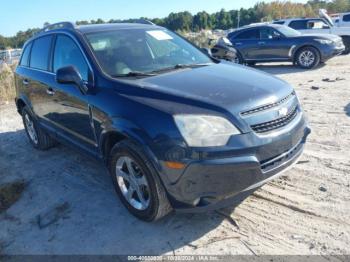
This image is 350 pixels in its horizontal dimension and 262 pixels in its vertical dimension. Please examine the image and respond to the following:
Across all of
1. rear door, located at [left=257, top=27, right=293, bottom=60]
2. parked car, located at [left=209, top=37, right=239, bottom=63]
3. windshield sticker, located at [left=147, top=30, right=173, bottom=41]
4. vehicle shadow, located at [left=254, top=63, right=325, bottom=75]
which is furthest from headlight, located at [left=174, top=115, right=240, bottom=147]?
rear door, located at [left=257, top=27, right=293, bottom=60]

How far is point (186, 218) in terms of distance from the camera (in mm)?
3527

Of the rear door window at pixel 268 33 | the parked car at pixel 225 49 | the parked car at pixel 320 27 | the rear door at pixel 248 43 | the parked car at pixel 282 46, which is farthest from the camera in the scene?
the parked car at pixel 320 27

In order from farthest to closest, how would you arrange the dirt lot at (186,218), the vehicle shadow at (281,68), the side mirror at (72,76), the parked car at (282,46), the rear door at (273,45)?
the rear door at (273,45) → the parked car at (282,46) → the vehicle shadow at (281,68) → the side mirror at (72,76) → the dirt lot at (186,218)

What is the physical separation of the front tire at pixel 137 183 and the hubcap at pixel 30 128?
8.96ft

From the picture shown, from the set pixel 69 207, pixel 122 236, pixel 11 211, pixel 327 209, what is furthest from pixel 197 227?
pixel 11 211

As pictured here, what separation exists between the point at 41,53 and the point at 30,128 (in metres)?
1.46

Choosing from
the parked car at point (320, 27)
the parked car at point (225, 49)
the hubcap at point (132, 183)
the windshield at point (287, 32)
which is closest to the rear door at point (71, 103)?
the hubcap at point (132, 183)

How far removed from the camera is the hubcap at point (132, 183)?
338 centimetres

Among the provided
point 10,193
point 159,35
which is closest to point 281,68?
point 159,35

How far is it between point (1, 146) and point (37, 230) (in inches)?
132

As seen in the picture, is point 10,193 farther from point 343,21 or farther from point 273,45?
point 343,21

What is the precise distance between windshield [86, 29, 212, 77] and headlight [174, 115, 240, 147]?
3.72 feet

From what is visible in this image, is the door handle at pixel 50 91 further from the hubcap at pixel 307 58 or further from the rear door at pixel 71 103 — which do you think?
the hubcap at pixel 307 58

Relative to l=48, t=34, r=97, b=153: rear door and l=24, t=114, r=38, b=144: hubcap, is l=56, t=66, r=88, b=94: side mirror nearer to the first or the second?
l=48, t=34, r=97, b=153: rear door
